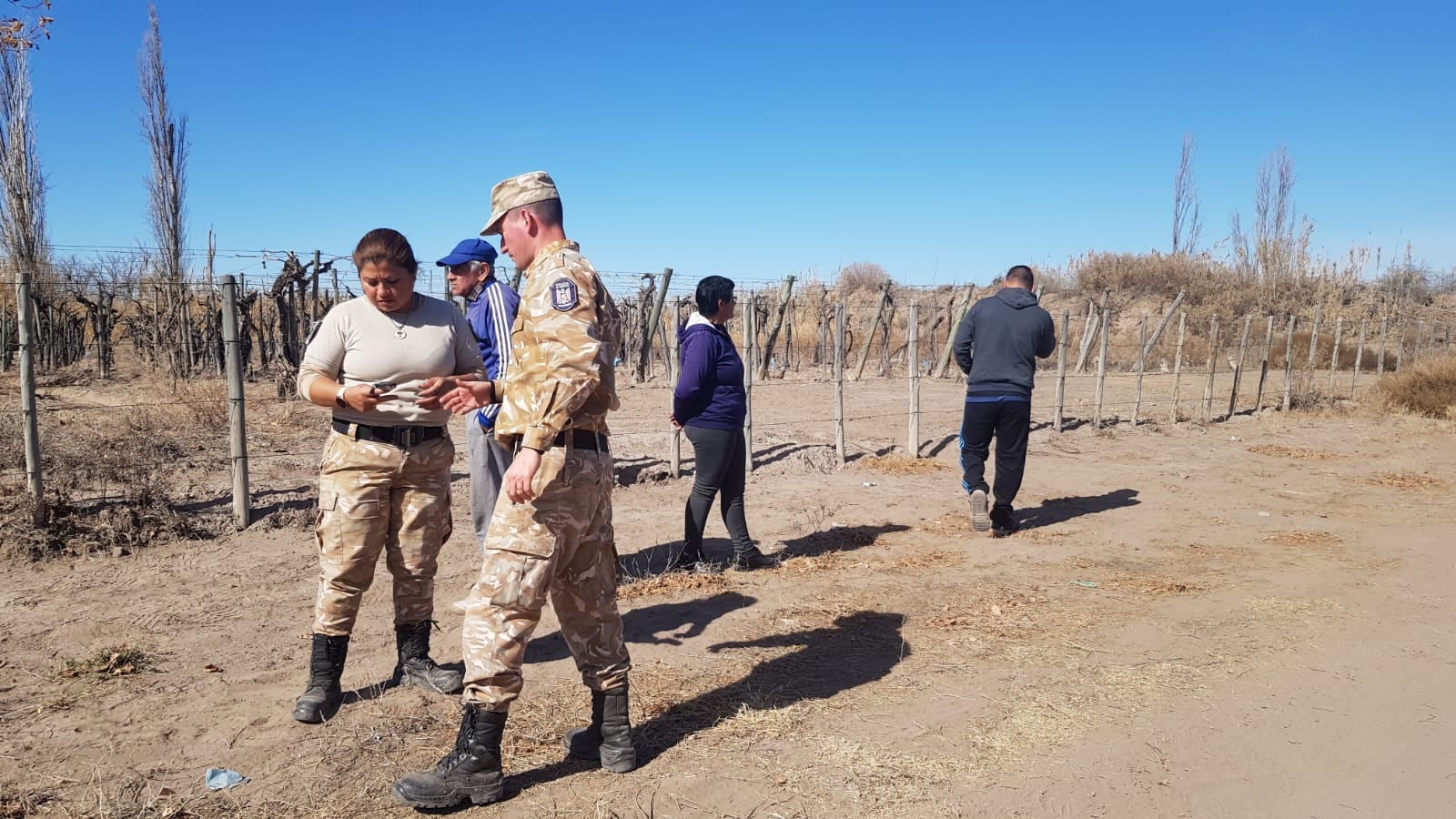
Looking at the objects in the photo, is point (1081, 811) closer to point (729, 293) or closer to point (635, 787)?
point (635, 787)

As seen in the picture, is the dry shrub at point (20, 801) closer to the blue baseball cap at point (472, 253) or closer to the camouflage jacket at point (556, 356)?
the camouflage jacket at point (556, 356)

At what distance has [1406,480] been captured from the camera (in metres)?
8.62

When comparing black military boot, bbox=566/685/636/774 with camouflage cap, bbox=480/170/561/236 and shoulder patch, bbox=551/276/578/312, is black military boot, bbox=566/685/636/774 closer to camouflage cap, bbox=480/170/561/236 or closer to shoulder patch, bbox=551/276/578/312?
shoulder patch, bbox=551/276/578/312

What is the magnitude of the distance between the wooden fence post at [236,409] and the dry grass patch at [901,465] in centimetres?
568

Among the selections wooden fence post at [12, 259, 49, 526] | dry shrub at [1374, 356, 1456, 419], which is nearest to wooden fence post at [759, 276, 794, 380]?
dry shrub at [1374, 356, 1456, 419]

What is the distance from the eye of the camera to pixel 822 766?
2.99 metres

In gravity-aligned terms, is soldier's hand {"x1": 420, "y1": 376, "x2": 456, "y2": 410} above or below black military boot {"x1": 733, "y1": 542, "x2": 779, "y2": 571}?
above

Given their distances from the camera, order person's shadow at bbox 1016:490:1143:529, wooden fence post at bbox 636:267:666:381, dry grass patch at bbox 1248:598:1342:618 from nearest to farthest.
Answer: dry grass patch at bbox 1248:598:1342:618
person's shadow at bbox 1016:490:1143:529
wooden fence post at bbox 636:267:666:381

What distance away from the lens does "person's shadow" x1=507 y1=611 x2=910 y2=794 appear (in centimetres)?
312

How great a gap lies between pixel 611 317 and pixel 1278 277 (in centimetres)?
3664

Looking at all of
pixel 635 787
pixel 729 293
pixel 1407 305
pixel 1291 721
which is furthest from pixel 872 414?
pixel 1407 305

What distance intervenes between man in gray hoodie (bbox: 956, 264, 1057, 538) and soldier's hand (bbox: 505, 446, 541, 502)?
14.0ft

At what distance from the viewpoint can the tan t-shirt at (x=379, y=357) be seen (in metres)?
3.25

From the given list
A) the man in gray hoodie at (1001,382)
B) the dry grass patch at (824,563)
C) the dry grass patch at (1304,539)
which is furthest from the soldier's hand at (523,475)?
the dry grass patch at (1304,539)
